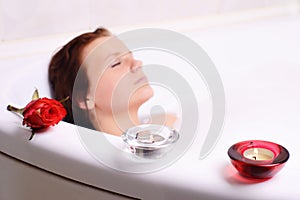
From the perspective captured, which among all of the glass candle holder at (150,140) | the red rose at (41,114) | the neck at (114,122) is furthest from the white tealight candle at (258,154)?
the neck at (114,122)

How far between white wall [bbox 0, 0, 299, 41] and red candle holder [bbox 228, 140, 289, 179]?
69 centimetres

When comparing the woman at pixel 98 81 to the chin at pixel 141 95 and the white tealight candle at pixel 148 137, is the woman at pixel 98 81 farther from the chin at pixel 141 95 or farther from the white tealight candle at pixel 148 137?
the white tealight candle at pixel 148 137

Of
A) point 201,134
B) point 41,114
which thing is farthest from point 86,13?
point 41,114

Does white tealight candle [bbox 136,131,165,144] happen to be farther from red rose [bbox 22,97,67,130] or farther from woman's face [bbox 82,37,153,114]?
woman's face [bbox 82,37,153,114]

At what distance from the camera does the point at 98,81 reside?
105 cm

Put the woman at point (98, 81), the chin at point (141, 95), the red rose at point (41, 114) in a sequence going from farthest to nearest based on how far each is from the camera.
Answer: the chin at point (141, 95), the woman at point (98, 81), the red rose at point (41, 114)

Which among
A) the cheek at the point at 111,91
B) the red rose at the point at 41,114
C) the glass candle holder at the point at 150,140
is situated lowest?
the glass candle holder at the point at 150,140

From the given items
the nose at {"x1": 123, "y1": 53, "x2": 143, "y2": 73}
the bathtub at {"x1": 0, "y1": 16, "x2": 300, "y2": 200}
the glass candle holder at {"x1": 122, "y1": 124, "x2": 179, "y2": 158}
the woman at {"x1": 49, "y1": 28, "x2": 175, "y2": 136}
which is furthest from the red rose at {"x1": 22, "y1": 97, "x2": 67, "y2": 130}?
the nose at {"x1": 123, "y1": 53, "x2": 143, "y2": 73}

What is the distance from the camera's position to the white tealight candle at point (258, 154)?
2.15ft

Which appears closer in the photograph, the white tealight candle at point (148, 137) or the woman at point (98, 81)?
the white tealight candle at point (148, 137)

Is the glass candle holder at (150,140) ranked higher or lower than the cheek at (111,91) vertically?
lower

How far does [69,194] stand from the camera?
73 centimetres

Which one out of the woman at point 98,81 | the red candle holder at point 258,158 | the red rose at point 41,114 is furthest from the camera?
the woman at point 98,81

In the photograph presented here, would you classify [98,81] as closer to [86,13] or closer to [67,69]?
[67,69]
